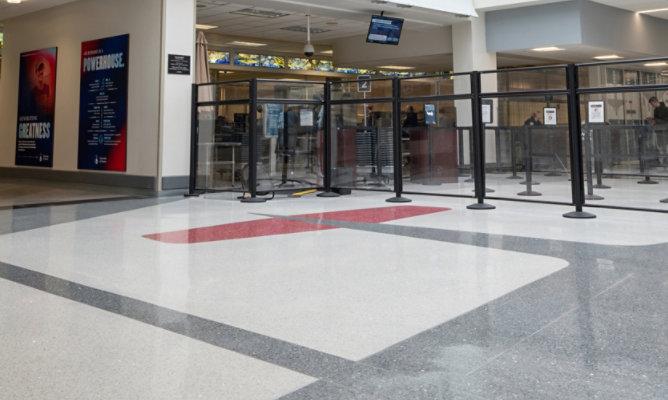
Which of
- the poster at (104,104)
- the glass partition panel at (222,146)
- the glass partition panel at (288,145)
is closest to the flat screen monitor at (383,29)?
the glass partition panel at (288,145)

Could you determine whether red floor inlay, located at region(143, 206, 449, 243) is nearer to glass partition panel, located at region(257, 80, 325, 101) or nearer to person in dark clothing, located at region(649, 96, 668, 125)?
glass partition panel, located at region(257, 80, 325, 101)

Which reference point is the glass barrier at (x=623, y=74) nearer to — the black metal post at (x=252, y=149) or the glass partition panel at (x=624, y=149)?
the glass partition panel at (x=624, y=149)

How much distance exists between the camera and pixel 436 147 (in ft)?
26.0

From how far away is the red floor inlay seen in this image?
4770 mm

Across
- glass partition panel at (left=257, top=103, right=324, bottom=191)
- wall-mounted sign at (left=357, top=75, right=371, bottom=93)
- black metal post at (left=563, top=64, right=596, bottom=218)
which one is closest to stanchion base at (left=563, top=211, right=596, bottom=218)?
black metal post at (left=563, top=64, right=596, bottom=218)

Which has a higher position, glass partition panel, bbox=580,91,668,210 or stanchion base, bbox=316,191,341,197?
glass partition panel, bbox=580,91,668,210

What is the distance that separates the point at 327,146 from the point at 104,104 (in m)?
3.47

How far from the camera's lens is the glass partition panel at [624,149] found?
5.76 meters

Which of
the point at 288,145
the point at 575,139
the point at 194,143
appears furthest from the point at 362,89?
the point at 575,139

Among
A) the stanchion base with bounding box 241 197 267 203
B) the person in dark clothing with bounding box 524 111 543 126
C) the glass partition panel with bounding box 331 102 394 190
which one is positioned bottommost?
the stanchion base with bounding box 241 197 267 203

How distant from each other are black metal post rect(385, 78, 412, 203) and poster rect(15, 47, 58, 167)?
581 centimetres

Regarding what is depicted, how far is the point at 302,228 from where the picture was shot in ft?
17.2

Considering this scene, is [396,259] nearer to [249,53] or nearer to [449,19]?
[449,19]

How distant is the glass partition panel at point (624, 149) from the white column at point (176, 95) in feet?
16.7
